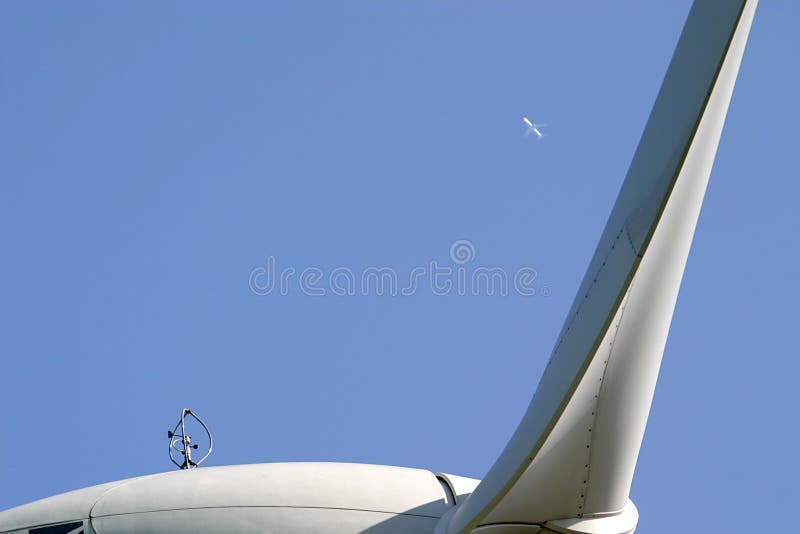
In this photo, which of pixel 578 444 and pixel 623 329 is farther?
pixel 578 444

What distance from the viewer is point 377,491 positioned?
15.5 m

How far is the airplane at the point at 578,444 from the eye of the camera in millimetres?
11391

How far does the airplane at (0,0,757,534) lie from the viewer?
448 inches

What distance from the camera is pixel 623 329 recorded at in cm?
1247

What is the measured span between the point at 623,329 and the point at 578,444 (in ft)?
5.27

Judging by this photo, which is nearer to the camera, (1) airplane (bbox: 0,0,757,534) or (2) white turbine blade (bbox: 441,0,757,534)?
(2) white turbine blade (bbox: 441,0,757,534)

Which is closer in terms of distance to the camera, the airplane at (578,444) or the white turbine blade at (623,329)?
the white turbine blade at (623,329)

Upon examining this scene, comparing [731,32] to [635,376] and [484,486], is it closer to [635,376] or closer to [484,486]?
[635,376]

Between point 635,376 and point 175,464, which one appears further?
point 175,464

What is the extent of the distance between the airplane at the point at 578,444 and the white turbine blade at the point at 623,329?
0.05 feet

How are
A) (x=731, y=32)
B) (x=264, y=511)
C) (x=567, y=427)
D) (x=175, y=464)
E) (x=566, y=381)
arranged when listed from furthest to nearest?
(x=175, y=464) < (x=264, y=511) < (x=567, y=427) < (x=566, y=381) < (x=731, y=32)

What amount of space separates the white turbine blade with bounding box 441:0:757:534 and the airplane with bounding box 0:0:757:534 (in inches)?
0.6

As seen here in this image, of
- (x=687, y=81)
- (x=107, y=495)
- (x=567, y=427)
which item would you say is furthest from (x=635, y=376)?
(x=107, y=495)

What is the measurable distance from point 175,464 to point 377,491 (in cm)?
441
